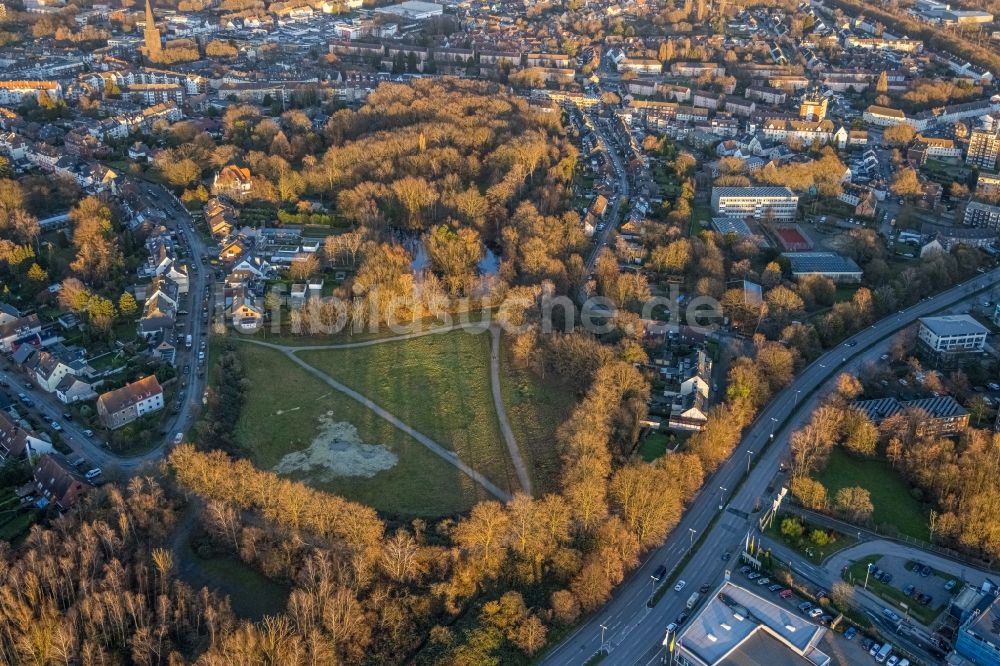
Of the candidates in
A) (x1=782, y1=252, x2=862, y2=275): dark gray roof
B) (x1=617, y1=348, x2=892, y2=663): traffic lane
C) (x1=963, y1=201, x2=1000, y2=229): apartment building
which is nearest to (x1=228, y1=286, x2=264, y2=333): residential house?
(x1=617, y1=348, x2=892, y2=663): traffic lane

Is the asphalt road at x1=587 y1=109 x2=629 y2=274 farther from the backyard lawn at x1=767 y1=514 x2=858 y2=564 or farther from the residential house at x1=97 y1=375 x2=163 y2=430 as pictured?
the residential house at x1=97 y1=375 x2=163 y2=430

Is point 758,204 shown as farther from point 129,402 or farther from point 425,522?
point 129,402

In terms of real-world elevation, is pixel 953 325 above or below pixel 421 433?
above

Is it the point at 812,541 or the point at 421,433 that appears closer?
the point at 812,541

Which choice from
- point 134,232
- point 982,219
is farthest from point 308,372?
point 982,219

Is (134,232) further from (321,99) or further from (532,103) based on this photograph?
(532,103)

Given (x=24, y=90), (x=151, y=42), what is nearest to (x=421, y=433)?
(x=24, y=90)

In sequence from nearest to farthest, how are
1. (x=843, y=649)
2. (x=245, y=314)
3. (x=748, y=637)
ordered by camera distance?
(x=748, y=637)
(x=843, y=649)
(x=245, y=314)
